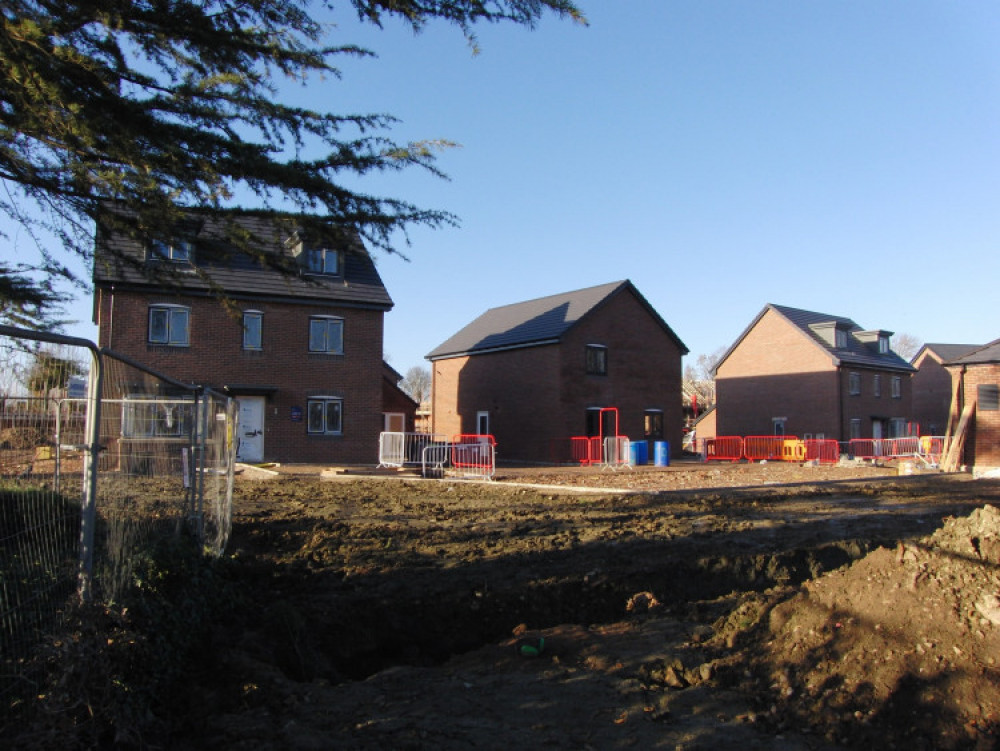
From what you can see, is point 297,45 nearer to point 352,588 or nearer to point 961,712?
point 352,588

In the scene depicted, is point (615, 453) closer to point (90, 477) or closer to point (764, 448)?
point (764, 448)

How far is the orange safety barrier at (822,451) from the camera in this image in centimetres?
3384

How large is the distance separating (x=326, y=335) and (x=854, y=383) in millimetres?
31131

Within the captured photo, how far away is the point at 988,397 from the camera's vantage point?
84.1 feet

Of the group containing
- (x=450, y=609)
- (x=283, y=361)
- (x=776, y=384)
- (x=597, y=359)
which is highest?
(x=597, y=359)

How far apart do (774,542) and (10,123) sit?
9.75m

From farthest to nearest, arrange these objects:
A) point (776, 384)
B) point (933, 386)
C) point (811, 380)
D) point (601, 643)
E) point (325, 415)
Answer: point (933, 386) → point (776, 384) → point (811, 380) → point (325, 415) → point (601, 643)

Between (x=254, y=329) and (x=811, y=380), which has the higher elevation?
(x=254, y=329)

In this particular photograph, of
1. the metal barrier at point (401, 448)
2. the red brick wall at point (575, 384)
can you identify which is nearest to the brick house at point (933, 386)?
the red brick wall at point (575, 384)

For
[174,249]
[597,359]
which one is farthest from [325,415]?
[174,249]

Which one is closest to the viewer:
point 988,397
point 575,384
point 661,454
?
point 988,397

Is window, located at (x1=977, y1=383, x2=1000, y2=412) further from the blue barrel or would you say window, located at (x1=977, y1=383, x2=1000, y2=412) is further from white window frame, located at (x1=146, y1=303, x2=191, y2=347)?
white window frame, located at (x1=146, y1=303, x2=191, y2=347)

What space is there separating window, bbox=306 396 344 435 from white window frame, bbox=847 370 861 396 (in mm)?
29770

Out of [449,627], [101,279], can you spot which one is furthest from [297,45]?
[101,279]
